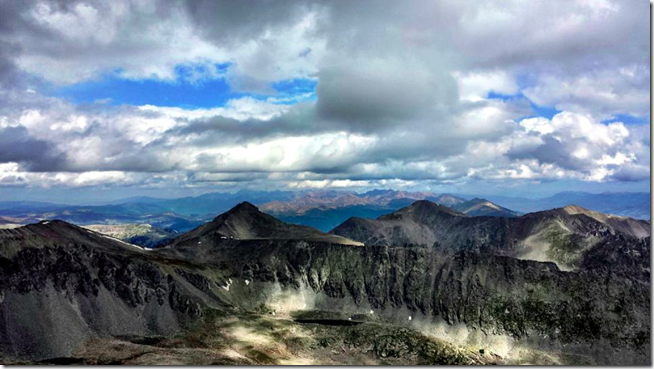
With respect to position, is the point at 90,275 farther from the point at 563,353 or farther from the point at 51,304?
the point at 563,353

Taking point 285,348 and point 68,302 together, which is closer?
point 68,302

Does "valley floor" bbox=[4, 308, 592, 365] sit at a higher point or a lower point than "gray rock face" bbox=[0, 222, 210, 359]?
lower

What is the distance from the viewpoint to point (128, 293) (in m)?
190

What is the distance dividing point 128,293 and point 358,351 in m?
105

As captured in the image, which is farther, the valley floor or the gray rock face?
the gray rock face

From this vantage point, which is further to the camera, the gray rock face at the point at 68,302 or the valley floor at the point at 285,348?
the gray rock face at the point at 68,302

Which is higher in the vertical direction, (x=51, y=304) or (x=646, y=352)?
(x=51, y=304)

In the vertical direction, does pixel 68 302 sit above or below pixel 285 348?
above

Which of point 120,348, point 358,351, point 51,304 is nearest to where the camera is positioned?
point 120,348

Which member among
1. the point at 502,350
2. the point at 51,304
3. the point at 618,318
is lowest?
the point at 502,350

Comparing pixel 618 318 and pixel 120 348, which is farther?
pixel 618 318

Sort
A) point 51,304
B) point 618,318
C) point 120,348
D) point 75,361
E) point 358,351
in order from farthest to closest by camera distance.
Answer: point 618,318
point 358,351
point 51,304
point 120,348
point 75,361

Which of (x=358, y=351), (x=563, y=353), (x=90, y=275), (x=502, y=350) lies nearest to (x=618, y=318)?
(x=563, y=353)

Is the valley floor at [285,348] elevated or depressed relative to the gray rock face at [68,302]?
depressed
